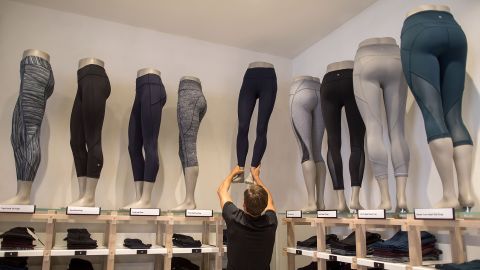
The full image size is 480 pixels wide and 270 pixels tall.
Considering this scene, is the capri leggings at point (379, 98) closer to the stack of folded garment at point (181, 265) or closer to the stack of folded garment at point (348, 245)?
the stack of folded garment at point (348, 245)

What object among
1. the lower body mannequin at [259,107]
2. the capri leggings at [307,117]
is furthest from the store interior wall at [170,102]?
the lower body mannequin at [259,107]

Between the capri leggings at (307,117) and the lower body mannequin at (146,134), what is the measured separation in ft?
3.87

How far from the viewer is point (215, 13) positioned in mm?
3756

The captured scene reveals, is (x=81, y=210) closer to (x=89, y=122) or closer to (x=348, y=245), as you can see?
(x=89, y=122)

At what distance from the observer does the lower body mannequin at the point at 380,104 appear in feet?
8.57

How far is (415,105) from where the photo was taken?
2896 mm

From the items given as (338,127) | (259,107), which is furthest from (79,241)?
(338,127)

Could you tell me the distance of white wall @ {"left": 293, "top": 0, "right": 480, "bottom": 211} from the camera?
→ 8.27ft

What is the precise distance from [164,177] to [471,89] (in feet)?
8.94

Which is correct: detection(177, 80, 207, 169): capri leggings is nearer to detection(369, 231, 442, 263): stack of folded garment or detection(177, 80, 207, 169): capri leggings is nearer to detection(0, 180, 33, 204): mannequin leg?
detection(0, 180, 33, 204): mannequin leg

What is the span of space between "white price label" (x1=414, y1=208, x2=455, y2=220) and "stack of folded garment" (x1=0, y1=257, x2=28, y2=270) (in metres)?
2.71

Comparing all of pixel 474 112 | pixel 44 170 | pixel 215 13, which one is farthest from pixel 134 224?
pixel 474 112

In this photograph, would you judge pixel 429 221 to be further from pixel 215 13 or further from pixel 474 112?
pixel 215 13

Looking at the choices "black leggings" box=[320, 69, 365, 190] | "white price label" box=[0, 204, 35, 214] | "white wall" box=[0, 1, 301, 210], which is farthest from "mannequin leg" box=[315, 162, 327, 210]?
"white price label" box=[0, 204, 35, 214]
